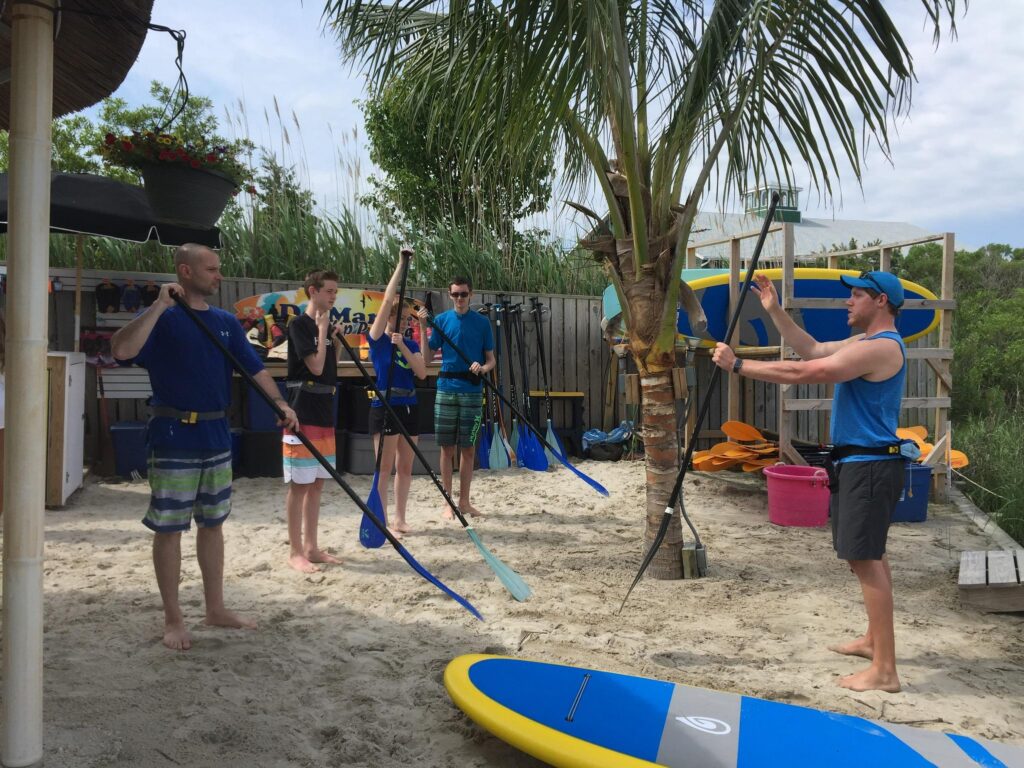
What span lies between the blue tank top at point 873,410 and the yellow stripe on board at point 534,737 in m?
1.55

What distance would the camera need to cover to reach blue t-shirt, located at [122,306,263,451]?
9.45 ft

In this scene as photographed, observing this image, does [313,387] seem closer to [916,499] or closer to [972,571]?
[972,571]

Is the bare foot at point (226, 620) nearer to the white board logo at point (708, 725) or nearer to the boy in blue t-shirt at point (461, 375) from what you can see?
the white board logo at point (708, 725)

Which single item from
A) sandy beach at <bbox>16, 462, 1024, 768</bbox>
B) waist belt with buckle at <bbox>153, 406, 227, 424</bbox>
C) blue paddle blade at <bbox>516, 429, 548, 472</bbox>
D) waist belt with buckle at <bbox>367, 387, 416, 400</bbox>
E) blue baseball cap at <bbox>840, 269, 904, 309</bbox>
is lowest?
sandy beach at <bbox>16, 462, 1024, 768</bbox>

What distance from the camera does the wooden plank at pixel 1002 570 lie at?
142 inches

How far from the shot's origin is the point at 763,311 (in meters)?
7.47

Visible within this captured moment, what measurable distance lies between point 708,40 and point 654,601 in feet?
9.12

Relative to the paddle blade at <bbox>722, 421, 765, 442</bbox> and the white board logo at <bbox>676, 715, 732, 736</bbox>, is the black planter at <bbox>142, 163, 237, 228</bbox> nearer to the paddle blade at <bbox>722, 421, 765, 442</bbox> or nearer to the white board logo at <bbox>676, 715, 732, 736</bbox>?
the white board logo at <bbox>676, 715, 732, 736</bbox>

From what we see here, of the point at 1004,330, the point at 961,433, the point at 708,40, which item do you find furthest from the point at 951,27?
the point at 1004,330

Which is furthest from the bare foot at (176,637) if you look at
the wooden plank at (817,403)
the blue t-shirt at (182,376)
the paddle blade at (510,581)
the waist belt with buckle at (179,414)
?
the wooden plank at (817,403)

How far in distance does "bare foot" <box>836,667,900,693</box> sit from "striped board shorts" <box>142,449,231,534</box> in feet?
8.39

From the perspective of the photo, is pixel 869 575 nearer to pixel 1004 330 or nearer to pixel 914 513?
pixel 914 513

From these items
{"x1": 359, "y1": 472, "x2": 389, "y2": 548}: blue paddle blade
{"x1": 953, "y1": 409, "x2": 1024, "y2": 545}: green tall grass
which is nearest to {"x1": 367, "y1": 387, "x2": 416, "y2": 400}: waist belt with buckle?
A: {"x1": 359, "y1": 472, "x2": 389, "y2": 548}: blue paddle blade

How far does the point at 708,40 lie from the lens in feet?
11.6
